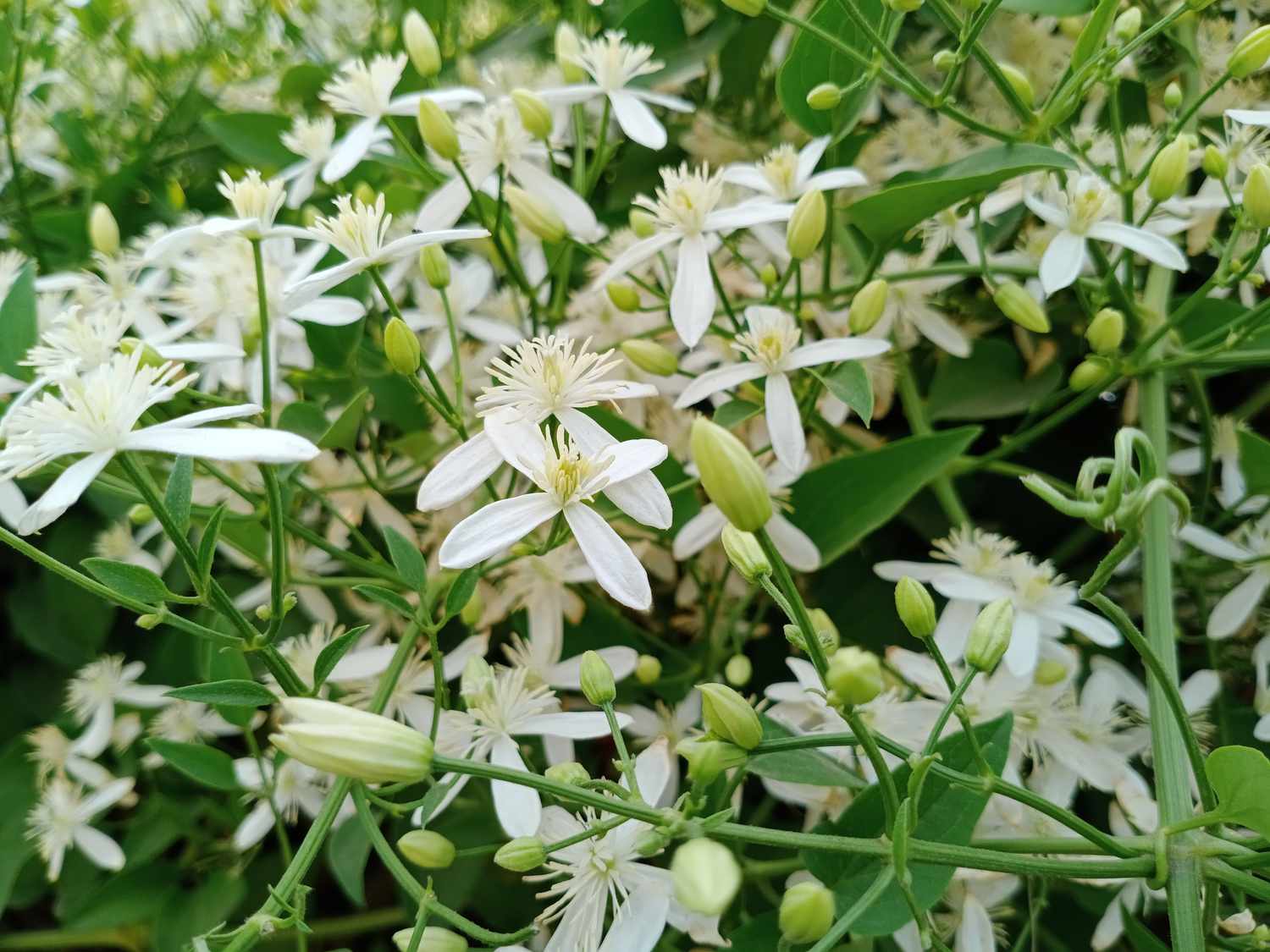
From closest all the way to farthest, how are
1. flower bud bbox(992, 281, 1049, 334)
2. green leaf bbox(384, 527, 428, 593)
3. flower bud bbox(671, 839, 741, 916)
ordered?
flower bud bbox(671, 839, 741, 916) < green leaf bbox(384, 527, 428, 593) < flower bud bbox(992, 281, 1049, 334)

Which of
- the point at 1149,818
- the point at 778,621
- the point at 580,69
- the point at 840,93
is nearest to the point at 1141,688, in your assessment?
the point at 1149,818

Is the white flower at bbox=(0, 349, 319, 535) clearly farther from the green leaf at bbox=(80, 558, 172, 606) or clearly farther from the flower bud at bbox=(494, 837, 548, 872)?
A: the flower bud at bbox=(494, 837, 548, 872)

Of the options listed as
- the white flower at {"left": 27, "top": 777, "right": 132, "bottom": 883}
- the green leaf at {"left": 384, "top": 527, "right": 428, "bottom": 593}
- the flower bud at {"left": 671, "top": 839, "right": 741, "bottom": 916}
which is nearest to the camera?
the flower bud at {"left": 671, "top": 839, "right": 741, "bottom": 916}

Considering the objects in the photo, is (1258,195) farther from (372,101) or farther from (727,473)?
(372,101)

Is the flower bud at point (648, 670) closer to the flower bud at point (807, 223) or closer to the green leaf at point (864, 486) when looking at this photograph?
the green leaf at point (864, 486)

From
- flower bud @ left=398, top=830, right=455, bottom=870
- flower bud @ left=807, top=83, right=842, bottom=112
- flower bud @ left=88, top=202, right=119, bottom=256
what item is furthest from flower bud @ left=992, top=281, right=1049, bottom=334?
flower bud @ left=88, top=202, right=119, bottom=256
